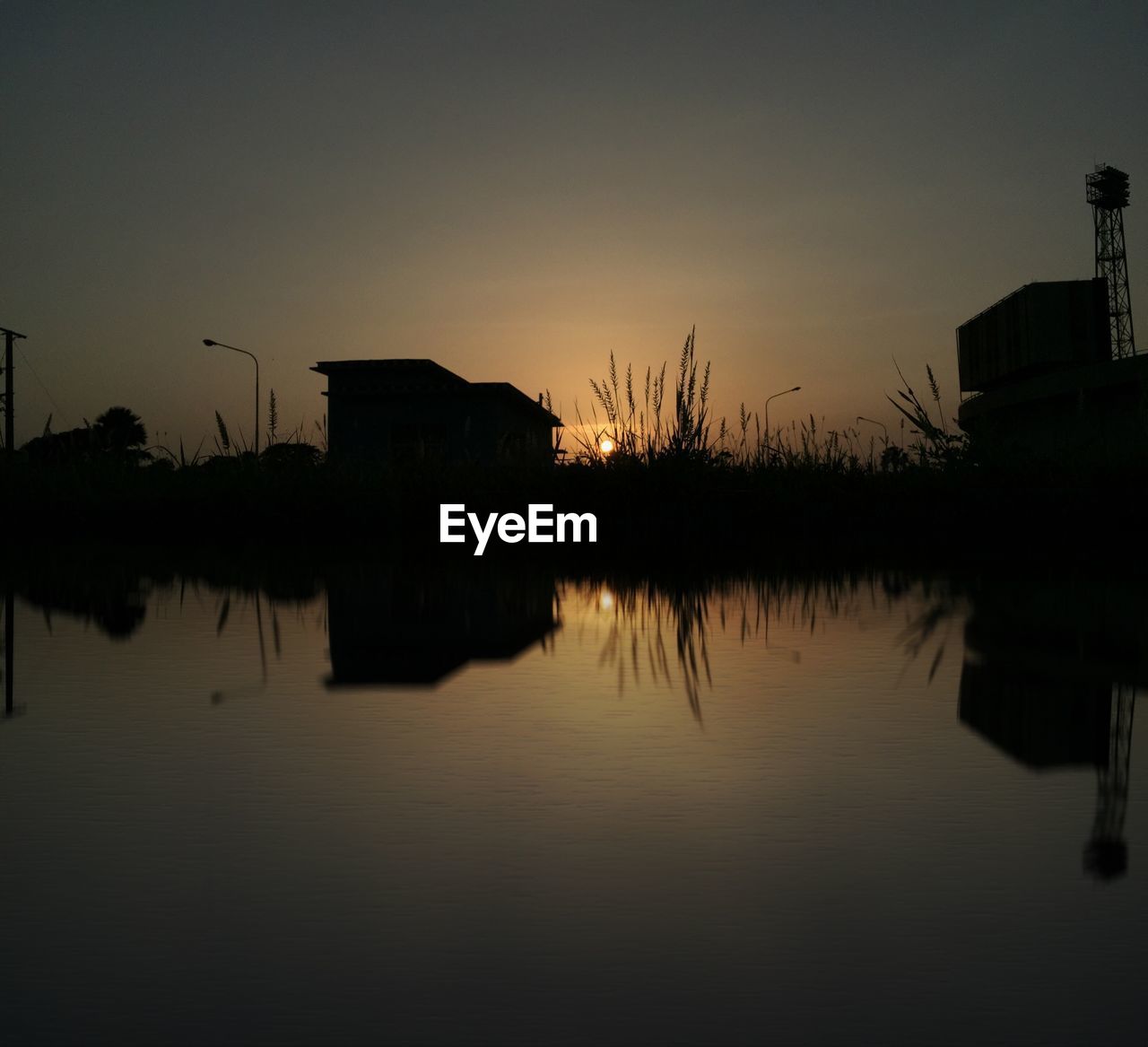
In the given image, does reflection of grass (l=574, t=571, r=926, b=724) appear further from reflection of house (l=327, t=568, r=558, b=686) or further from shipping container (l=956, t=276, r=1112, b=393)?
shipping container (l=956, t=276, r=1112, b=393)

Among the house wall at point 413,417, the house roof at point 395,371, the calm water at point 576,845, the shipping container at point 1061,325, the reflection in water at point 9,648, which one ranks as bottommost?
the calm water at point 576,845

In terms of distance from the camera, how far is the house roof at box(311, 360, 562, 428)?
41.5m

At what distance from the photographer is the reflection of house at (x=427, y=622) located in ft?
15.1

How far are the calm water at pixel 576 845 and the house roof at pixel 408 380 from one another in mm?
36779

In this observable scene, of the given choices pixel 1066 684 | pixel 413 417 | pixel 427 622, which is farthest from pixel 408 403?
pixel 1066 684

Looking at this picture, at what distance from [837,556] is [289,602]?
192 inches

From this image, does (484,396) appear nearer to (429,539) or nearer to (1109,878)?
(429,539)

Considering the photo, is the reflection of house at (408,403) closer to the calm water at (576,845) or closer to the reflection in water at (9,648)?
the reflection in water at (9,648)

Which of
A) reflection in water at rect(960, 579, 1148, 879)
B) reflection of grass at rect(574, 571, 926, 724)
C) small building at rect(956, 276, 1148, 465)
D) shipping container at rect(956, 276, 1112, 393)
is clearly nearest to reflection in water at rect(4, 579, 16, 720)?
reflection of grass at rect(574, 571, 926, 724)

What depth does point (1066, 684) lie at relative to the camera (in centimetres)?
414

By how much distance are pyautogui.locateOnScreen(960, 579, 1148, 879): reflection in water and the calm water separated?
0.02 metres

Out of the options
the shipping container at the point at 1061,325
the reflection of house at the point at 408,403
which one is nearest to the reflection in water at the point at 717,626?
the reflection of house at the point at 408,403

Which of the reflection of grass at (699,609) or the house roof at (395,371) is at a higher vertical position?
the house roof at (395,371)

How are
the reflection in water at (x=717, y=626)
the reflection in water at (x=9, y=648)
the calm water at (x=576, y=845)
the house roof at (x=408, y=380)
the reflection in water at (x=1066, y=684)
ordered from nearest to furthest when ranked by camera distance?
the calm water at (x=576, y=845), the reflection in water at (x=1066, y=684), the reflection in water at (x=717, y=626), the reflection in water at (x=9, y=648), the house roof at (x=408, y=380)
